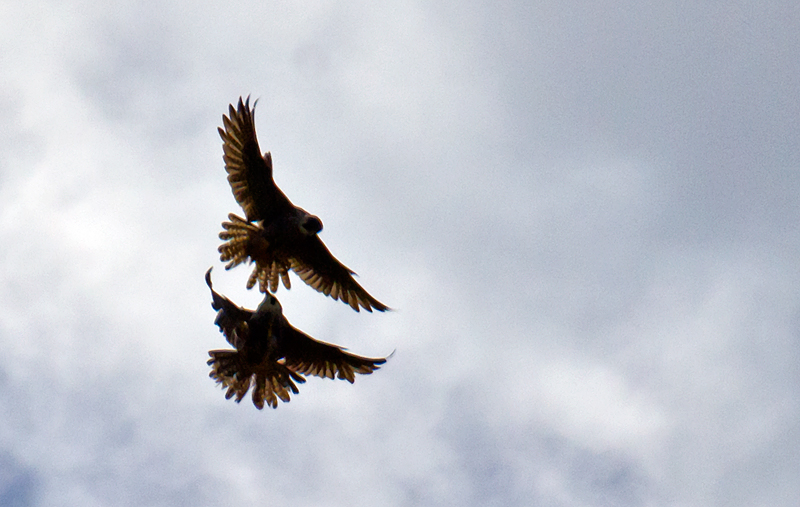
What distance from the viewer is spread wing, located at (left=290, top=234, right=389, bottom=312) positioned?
1229 centimetres

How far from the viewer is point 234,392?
1123 cm

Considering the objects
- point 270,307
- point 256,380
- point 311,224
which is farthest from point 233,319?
point 311,224

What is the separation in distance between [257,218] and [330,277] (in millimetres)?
1470

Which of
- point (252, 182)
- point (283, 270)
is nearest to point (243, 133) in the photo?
point (252, 182)

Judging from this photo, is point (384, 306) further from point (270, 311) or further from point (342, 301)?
point (270, 311)

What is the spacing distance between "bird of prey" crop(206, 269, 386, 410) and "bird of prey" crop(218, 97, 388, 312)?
0.83 metres

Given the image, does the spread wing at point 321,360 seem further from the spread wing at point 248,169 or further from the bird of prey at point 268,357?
the spread wing at point 248,169

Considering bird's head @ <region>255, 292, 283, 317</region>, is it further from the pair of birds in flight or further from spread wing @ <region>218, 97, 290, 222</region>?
spread wing @ <region>218, 97, 290, 222</region>

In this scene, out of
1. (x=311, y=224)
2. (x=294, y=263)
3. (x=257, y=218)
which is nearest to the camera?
(x=311, y=224)

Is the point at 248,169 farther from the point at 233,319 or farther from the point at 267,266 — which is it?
the point at 233,319

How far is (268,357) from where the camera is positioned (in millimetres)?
10875

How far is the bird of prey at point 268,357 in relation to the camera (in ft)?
34.7

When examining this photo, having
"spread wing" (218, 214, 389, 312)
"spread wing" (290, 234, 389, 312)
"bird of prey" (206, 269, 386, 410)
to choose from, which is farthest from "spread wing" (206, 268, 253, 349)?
"spread wing" (290, 234, 389, 312)

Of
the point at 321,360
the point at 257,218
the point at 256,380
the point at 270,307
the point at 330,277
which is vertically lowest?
the point at 256,380
